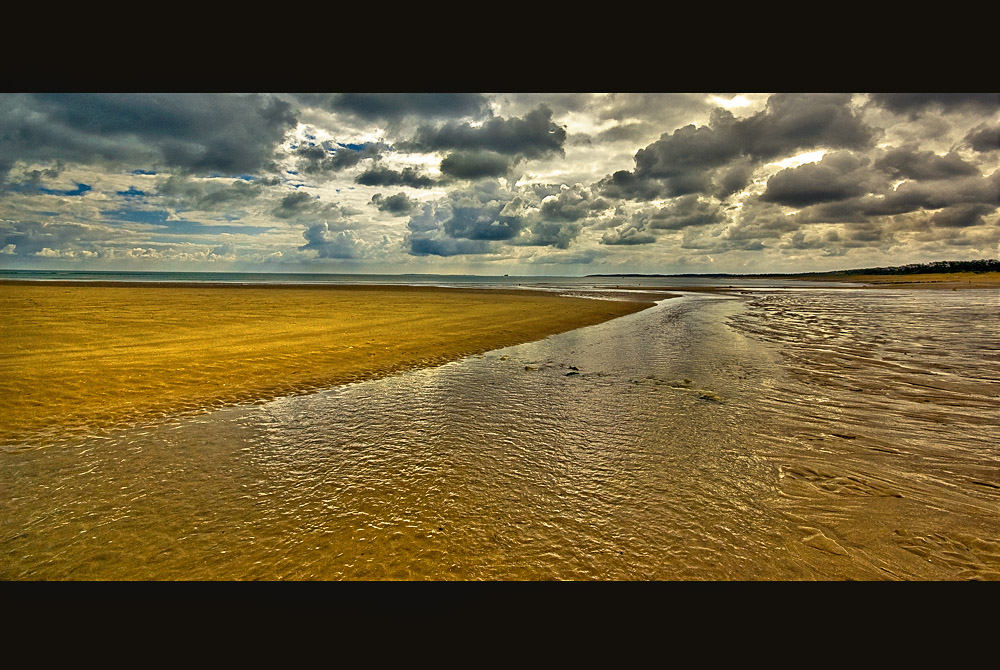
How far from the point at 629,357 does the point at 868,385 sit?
7.18 metres

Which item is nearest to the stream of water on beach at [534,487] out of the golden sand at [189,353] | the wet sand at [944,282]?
the golden sand at [189,353]

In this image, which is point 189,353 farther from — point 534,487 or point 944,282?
point 944,282

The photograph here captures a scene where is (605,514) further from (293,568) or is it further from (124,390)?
(124,390)

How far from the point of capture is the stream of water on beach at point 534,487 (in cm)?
462

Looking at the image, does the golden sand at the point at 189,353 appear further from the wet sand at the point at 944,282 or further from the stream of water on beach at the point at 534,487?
the wet sand at the point at 944,282

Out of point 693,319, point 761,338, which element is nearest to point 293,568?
point 761,338

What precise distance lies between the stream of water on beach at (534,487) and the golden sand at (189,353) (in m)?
1.75

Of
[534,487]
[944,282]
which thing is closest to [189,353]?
[534,487]

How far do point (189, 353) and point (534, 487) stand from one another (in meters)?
14.9

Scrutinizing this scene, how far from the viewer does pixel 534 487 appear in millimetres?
6281

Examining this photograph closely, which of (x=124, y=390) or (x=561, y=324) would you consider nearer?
(x=124, y=390)

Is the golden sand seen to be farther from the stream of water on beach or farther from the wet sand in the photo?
the wet sand

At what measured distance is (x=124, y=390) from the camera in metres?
10.9
